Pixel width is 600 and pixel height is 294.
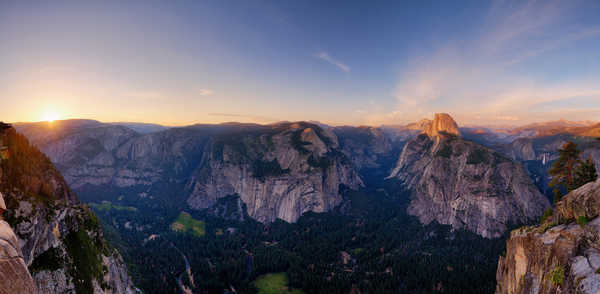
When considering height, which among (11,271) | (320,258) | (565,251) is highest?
(11,271)

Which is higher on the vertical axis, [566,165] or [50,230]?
[566,165]

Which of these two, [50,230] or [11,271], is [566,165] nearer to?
[11,271]

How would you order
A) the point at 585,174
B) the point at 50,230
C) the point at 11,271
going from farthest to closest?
the point at 585,174 → the point at 50,230 → the point at 11,271

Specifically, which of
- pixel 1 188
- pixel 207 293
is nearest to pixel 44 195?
pixel 1 188

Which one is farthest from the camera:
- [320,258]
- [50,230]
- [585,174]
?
[320,258]

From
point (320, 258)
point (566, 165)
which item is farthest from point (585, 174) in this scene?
point (320, 258)

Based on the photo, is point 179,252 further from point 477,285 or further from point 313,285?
point 477,285

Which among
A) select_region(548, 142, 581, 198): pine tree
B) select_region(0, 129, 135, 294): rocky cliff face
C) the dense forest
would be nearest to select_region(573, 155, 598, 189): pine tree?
select_region(548, 142, 581, 198): pine tree

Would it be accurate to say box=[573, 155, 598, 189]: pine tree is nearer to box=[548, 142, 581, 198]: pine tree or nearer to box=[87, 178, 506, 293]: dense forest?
box=[548, 142, 581, 198]: pine tree

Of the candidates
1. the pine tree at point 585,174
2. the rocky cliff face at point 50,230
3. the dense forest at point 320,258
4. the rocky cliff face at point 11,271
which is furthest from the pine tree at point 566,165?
the rocky cliff face at point 50,230
